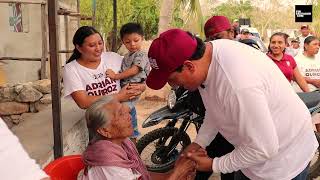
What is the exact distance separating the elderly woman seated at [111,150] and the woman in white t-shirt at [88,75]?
2.55 feet

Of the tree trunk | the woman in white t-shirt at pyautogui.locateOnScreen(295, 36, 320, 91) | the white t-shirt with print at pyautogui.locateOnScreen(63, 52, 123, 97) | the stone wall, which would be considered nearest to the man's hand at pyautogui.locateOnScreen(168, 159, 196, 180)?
the white t-shirt with print at pyautogui.locateOnScreen(63, 52, 123, 97)

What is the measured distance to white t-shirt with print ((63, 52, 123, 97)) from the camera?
3.11 m

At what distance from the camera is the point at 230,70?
1732 mm

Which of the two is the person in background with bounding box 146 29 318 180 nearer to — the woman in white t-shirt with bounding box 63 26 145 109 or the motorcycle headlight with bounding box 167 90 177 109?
the woman in white t-shirt with bounding box 63 26 145 109

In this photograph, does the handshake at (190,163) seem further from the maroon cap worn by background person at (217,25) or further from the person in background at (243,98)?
the maroon cap worn by background person at (217,25)

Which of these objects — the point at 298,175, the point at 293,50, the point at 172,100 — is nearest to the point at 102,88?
the point at 172,100

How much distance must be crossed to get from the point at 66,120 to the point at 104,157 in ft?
5.54

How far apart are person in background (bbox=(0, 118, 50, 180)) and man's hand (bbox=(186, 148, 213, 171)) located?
2.70 feet

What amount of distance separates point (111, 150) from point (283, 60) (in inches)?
101

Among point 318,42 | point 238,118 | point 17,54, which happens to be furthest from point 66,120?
point 17,54

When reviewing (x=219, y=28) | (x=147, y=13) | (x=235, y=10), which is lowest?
(x=219, y=28)

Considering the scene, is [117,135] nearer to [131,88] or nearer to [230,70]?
[230,70]

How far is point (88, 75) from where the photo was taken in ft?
10.5

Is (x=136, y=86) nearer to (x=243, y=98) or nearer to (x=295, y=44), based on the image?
(x=243, y=98)
